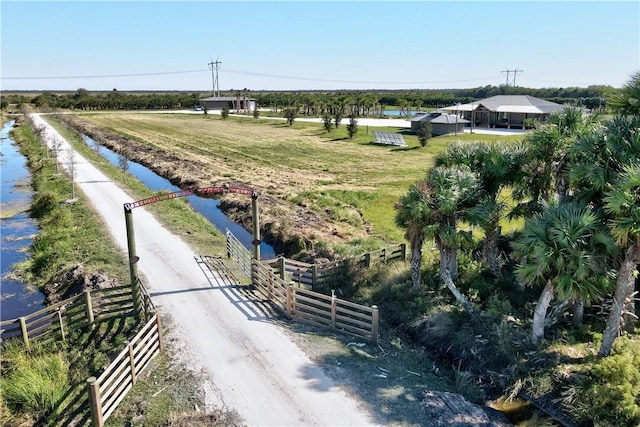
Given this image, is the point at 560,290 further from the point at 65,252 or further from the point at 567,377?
the point at 65,252

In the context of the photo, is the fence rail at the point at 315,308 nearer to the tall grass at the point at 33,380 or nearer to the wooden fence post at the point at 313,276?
the wooden fence post at the point at 313,276

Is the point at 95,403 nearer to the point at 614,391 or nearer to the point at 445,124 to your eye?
the point at 614,391

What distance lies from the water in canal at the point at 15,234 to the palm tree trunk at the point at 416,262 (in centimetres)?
1321

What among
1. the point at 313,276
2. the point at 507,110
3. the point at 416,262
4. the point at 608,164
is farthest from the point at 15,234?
the point at 507,110

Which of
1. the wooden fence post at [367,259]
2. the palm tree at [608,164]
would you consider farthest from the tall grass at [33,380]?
the palm tree at [608,164]

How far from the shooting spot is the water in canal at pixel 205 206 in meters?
23.9

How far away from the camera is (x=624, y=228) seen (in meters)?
9.80

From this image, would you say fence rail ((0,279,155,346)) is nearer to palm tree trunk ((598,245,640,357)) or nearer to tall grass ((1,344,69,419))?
tall grass ((1,344,69,419))

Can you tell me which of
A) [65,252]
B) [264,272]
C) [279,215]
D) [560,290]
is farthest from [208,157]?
[560,290]

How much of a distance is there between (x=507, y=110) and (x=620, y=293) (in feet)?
182

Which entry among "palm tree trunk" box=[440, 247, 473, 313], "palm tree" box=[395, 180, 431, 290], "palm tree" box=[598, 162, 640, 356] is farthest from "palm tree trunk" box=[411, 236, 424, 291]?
"palm tree" box=[598, 162, 640, 356]

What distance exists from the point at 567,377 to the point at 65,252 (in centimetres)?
1923

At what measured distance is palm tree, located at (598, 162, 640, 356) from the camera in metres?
9.71

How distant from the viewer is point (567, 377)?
1118 centimetres
